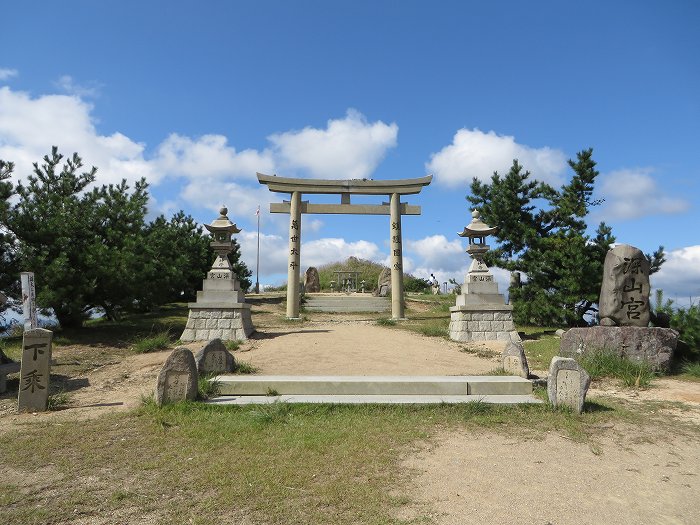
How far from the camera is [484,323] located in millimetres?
13625

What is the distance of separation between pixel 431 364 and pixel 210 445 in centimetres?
579

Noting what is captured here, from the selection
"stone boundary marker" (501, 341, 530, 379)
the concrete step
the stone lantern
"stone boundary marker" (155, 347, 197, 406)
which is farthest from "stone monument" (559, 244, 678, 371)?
the concrete step

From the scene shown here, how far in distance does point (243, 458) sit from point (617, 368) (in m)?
7.42

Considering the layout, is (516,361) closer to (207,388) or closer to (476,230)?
(207,388)

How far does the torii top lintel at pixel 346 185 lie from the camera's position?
18750 millimetres

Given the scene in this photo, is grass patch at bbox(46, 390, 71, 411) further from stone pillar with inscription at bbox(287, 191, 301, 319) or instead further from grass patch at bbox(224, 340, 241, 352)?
stone pillar with inscription at bbox(287, 191, 301, 319)

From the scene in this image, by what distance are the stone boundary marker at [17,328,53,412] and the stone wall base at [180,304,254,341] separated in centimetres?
599

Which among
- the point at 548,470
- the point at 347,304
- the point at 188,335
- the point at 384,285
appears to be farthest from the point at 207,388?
the point at 384,285

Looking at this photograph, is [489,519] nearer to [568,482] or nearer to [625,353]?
[568,482]

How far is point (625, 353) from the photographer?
9258mm

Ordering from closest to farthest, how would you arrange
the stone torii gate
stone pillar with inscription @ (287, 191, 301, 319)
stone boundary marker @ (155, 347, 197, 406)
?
stone boundary marker @ (155, 347, 197, 406) < stone pillar with inscription @ (287, 191, 301, 319) < the stone torii gate

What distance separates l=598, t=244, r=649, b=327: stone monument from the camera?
975 centimetres

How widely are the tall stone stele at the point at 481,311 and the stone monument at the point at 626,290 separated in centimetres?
375

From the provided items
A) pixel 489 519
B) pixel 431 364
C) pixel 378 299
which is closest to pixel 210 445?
pixel 489 519
